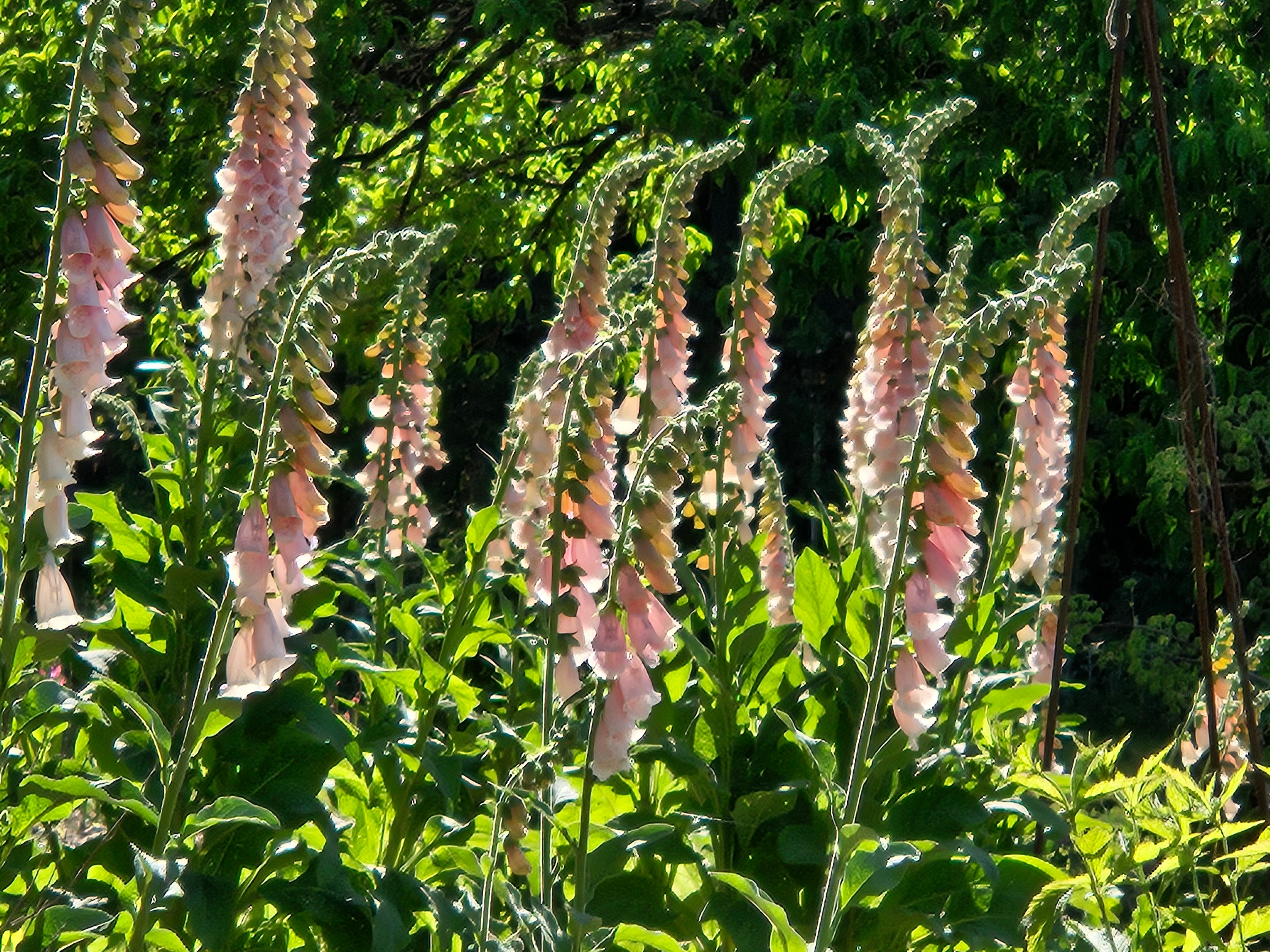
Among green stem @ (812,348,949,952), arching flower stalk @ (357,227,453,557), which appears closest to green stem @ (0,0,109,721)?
green stem @ (812,348,949,952)

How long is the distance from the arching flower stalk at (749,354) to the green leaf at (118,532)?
3.82 feet

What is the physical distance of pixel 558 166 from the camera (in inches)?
388

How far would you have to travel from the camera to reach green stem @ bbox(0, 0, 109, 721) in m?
2.19

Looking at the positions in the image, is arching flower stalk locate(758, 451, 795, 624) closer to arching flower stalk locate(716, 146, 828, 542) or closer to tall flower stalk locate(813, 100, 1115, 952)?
arching flower stalk locate(716, 146, 828, 542)

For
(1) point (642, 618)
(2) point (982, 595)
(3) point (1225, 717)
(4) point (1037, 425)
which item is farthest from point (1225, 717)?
(1) point (642, 618)

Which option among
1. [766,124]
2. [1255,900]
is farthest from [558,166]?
[1255,900]

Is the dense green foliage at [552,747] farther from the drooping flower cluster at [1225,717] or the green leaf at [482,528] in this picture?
the drooping flower cluster at [1225,717]

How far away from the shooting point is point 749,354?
339 cm

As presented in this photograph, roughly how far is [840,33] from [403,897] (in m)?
5.97

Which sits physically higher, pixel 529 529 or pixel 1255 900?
pixel 529 529

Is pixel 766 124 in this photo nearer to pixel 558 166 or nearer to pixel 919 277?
pixel 558 166

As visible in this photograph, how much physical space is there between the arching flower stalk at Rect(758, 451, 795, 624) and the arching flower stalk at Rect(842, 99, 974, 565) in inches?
12.6

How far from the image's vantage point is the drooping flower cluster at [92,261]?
2252mm

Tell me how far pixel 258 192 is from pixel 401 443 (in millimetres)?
899
